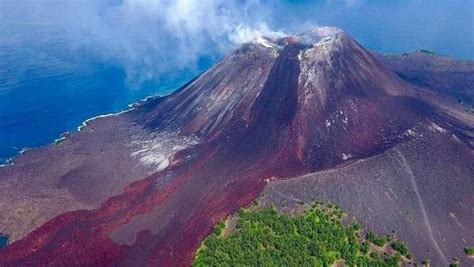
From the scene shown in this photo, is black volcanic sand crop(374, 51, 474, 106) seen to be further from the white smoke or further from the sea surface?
the sea surface

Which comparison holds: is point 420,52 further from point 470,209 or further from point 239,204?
point 239,204

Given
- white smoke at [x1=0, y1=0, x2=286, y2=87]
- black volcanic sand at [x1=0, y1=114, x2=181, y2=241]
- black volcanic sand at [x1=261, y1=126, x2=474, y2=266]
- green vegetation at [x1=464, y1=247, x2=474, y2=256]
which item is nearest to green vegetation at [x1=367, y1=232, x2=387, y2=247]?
black volcanic sand at [x1=261, y1=126, x2=474, y2=266]

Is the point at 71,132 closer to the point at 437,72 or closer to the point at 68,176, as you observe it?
the point at 68,176

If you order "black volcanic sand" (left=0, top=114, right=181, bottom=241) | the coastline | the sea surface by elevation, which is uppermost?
the sea surface

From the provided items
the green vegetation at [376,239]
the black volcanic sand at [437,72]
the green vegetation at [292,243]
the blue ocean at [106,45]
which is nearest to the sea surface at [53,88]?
the blue ocean at [106,45]

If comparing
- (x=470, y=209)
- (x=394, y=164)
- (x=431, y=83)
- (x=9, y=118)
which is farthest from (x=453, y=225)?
(x=9, y=118)

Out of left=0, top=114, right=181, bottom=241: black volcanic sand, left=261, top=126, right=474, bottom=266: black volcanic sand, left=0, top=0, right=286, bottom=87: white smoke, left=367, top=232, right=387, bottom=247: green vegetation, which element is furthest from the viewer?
left=0, top=0, right=286, bottom=87: white smoke

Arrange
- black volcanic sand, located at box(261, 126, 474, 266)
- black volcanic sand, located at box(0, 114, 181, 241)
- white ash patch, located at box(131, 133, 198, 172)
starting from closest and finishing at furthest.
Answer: black volcanic sand, located at box(261, 126, 474, 266), black volcanic sand, located at box(0, 114, 181, 241), white ash patch, located at box(131, 133, 198, 172)

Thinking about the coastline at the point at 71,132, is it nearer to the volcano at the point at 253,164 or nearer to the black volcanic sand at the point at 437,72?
the volcano at the point at 253,164
